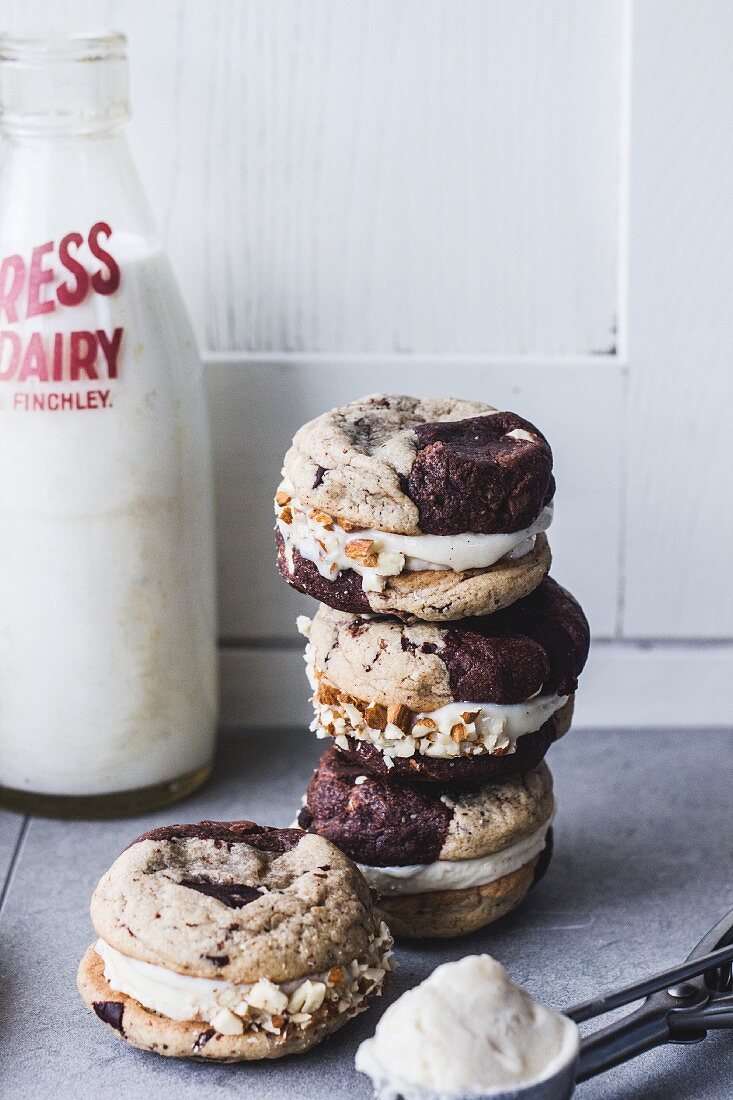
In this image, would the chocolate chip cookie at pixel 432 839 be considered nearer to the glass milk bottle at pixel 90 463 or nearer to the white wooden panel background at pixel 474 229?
the glass milk bottle at pixel 90 463

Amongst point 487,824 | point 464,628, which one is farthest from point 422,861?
point 464,628

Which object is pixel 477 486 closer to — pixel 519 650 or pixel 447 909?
pixel 519 650

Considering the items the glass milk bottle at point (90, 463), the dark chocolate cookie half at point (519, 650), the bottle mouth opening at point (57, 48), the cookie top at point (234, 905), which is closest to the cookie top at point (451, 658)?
the dark chocolate cookie half at point (519, 650)

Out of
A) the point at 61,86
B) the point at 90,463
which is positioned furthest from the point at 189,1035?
the point at 61,86

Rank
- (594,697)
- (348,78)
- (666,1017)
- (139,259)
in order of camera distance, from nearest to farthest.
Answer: (666,1017) < (139,259) < (348,78) < (594,697)

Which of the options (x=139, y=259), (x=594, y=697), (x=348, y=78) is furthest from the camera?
(x=594, y=697)

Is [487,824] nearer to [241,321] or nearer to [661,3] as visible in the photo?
[241,321]
